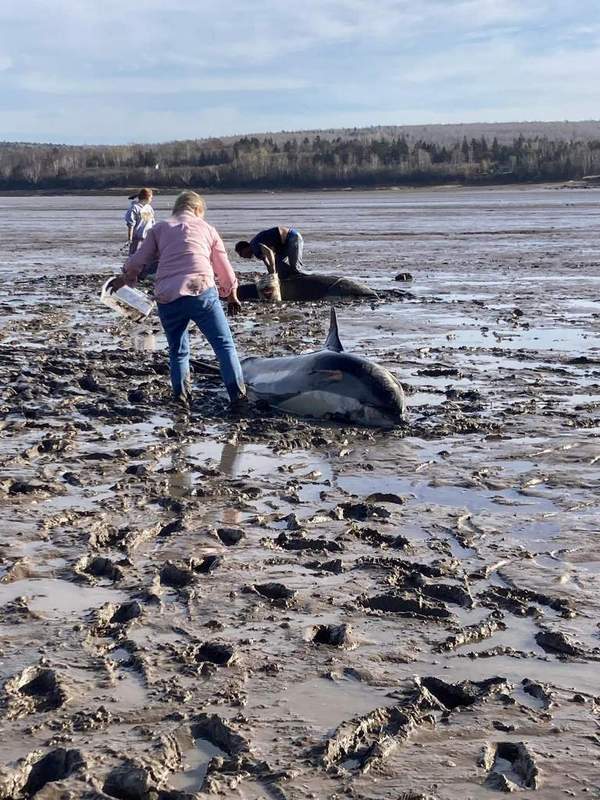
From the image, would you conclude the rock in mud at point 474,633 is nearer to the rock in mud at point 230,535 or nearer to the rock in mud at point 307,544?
Answer: the rock in mud at point 307,544

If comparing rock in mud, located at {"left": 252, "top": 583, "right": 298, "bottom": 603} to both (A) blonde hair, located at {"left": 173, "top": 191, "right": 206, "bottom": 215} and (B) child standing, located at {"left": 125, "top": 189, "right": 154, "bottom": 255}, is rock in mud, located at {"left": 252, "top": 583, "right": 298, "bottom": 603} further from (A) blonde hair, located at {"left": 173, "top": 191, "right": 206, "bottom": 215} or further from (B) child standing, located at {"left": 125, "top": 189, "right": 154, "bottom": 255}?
(B) child standing, located at {"left": 125, "top": 189, "right": 154, "bottom": 255}

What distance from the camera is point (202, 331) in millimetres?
9211

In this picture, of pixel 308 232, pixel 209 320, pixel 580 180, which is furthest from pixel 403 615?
pixel 580 180

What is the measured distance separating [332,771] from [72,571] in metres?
2.22

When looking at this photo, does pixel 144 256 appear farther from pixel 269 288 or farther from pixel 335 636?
pixel 269 288

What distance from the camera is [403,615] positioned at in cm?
497

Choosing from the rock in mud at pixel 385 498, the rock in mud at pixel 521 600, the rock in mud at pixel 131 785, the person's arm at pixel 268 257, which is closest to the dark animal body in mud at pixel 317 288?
the person's arm at pixel 268 257

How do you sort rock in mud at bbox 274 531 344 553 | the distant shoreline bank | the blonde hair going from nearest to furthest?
rock in mud at bbox 274 531 344 553 < the blonde hair < the distant shoreline bank

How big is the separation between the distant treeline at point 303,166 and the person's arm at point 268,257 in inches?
2838

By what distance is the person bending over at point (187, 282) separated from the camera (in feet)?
29.6

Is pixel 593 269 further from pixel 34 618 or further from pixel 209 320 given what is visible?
pixel 34 618

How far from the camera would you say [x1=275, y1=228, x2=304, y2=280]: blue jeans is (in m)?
17.5

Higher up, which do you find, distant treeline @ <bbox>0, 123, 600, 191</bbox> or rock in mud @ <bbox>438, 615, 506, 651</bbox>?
distant treeline @ <bbox>0, 123, 600, 191</bbox>

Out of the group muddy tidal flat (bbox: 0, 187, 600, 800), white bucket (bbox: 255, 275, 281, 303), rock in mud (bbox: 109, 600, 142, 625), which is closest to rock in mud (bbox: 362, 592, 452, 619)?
muddy tidal flat (bbox: 0, 187, 600, 800)
